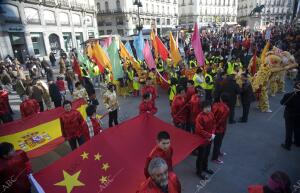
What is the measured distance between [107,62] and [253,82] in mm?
6730

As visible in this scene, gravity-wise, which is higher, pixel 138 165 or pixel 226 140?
pixel 138 165

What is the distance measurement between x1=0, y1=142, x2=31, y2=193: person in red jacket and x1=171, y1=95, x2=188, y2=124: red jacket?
3.64 meters

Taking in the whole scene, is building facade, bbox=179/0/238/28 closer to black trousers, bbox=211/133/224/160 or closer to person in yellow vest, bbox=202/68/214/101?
person in yellow vest, bbox=202/68/214/101

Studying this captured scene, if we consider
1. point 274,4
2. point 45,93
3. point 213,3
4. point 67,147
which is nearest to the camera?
point 67,147

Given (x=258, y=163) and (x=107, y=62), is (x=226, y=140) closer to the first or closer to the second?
(x=258, y=163)

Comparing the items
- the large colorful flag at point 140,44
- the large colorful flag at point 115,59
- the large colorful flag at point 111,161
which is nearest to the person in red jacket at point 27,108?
the large colorful flag at point 111,161

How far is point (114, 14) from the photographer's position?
52.9 metres

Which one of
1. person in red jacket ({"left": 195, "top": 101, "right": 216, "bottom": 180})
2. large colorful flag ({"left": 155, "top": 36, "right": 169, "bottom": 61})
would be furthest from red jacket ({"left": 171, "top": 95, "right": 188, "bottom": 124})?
large colorful flag ({"left": 155, "top": 36, "right": 169, "bottom": 61})

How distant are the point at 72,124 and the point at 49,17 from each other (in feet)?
105

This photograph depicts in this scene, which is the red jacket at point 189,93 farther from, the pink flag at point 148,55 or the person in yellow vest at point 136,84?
the person in yellow vest at point 136,84

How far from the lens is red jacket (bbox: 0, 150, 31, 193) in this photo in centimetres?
389

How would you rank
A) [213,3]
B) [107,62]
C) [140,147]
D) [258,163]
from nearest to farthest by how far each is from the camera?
[140,147], [258,163], [107,62], [213,3]

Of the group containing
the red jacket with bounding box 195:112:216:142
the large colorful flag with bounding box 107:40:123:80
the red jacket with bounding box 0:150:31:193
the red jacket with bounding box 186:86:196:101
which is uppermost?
the large colorful flag with bounding box 107:40:123:80

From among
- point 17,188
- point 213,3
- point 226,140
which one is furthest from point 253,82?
point 213,3
